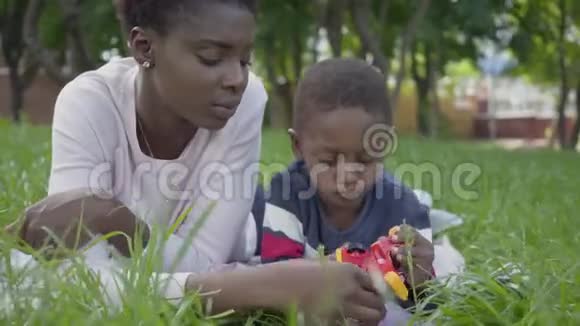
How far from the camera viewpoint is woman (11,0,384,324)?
6.21ft

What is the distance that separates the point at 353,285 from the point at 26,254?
29.1 inches

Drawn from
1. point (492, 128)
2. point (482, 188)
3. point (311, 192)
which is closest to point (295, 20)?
point (482, 188)

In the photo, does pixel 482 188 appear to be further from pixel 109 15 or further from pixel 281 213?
pixel 109 15

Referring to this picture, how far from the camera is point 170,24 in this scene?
7.00 feet

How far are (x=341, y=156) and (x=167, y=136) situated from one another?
55 cm

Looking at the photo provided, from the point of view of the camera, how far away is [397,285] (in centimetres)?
187

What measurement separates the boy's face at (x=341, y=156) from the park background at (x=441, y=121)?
0.41 m

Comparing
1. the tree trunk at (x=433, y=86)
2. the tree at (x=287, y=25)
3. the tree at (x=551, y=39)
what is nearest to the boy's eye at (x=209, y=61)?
the tree at (x=287, y=25)

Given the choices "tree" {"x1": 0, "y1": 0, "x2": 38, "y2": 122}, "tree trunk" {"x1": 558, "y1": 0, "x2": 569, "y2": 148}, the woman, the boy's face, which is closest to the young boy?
the boy's face

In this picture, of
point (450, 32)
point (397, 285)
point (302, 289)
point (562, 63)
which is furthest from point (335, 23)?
point (302, 289)

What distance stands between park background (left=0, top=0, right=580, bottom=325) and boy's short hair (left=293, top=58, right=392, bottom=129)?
0.57m

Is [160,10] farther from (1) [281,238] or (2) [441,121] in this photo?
(2) [441,121]

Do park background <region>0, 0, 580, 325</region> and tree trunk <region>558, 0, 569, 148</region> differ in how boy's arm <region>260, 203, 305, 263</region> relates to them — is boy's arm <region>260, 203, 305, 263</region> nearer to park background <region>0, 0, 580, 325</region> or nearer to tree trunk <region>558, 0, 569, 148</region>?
park background <region>0, 0, 580, 325</region>

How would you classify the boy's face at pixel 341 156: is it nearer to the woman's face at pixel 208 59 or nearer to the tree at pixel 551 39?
the woman's face at pixel 208 59
